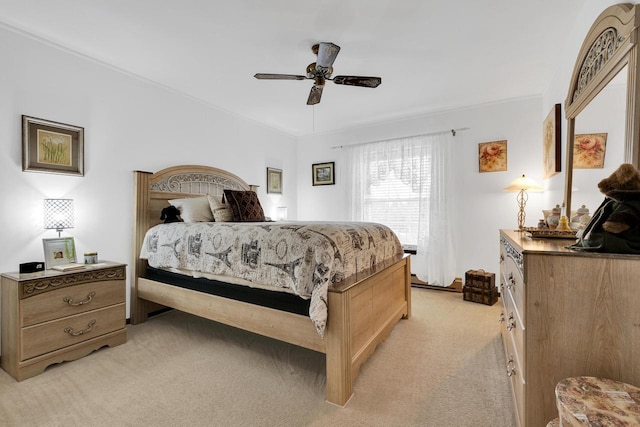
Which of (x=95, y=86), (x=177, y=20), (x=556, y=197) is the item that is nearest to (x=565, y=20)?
(x=556, y=197)

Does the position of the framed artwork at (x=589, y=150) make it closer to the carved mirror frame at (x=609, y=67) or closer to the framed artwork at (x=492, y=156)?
the carved mirror frame at (x=609, y=67)

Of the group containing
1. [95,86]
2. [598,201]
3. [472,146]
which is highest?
[95,86]

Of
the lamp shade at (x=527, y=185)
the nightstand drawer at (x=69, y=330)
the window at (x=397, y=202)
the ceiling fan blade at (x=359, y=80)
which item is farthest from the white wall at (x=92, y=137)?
the lamp shade at (x=527, y=185)

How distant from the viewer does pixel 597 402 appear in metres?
0.93

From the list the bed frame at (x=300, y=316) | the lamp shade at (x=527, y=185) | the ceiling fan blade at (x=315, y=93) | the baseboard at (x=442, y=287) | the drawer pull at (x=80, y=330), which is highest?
the ceiling fan blade at (x=315, y=93)

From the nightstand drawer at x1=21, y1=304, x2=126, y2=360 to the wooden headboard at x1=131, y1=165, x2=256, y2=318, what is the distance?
56 cm

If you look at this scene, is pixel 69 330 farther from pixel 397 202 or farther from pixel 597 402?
pixel 397 202

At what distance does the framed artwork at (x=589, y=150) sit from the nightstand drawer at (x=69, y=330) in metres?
3.58

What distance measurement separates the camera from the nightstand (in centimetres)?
198

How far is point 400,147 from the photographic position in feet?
14.7

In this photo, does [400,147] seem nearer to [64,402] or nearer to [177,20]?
[177,20]

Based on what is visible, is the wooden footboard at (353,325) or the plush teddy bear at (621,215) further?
the wooden footboard at (353,325)

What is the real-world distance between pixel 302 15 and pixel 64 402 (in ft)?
9.80

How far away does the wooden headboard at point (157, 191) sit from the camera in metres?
3.01
